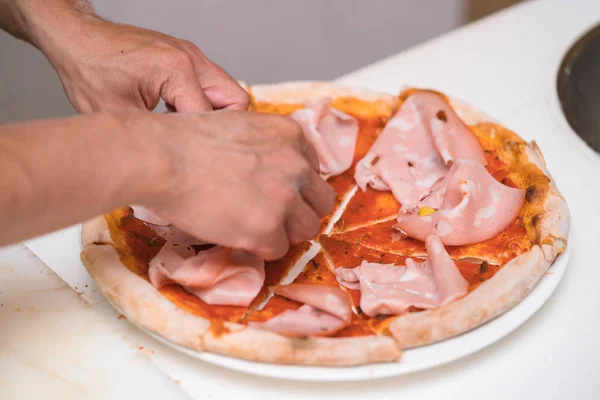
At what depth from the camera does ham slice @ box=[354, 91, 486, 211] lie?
59.5 inches

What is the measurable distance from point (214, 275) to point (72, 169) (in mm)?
392

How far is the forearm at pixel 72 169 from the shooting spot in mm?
875

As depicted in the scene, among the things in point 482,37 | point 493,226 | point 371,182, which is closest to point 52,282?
point 371,182

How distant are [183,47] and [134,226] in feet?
1.43

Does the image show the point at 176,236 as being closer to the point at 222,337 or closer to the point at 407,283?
the point at 222,337

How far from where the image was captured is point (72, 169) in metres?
0.90

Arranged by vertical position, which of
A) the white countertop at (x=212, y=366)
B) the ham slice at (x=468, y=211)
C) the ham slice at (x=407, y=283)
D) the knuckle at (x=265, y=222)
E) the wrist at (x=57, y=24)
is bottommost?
the white countertop at (x=212, y=366)

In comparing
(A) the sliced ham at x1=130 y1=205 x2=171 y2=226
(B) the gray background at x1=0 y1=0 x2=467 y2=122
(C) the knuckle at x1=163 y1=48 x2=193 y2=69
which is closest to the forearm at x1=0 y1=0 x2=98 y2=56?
(C) the knuckle at x1=163 y1=48 x2=193 y2=69

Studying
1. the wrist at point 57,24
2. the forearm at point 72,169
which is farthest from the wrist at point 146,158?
the wrist at point 57,24

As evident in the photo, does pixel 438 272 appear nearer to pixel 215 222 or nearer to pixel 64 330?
pixel 215 222

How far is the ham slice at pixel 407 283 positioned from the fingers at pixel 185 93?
1.56ft

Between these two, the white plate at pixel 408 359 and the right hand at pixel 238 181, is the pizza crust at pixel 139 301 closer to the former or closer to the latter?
the white plate at pixel 408 359

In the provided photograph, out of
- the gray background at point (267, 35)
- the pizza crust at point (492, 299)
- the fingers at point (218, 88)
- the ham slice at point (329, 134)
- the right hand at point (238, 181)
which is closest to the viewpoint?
the right hand at point (238, 181)

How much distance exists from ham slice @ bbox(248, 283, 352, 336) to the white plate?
7 cm
